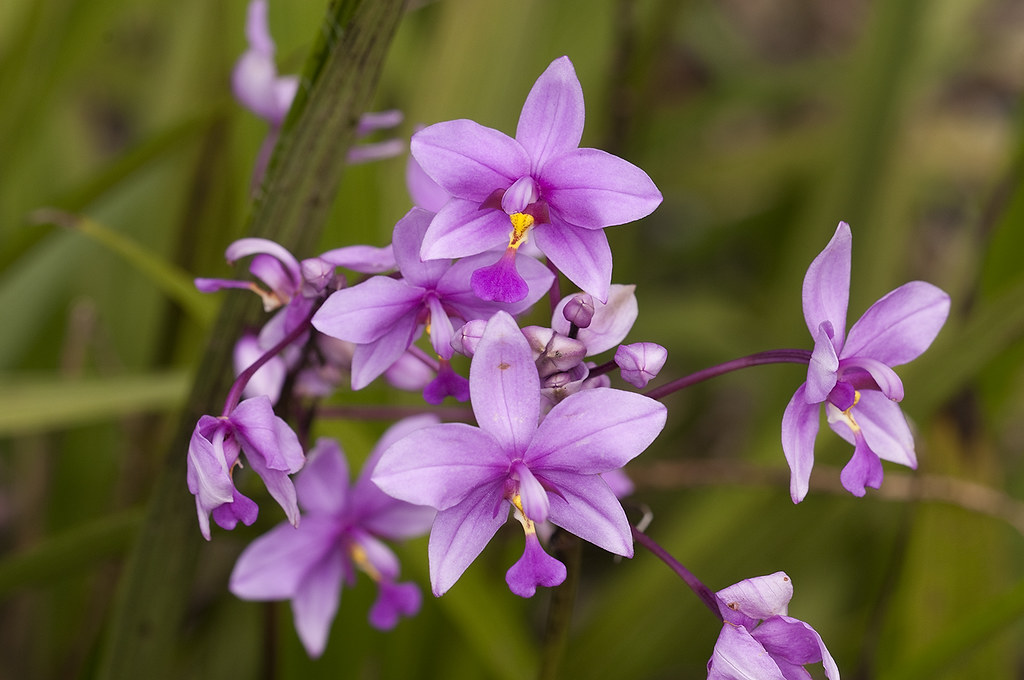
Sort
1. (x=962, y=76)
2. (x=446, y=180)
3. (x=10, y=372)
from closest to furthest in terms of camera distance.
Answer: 1. (x=446, y=180)
2. (x=10, y=372)
3. (x=962, y=76)

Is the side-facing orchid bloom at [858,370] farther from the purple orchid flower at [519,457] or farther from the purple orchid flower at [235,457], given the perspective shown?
the purple orchid flower at [235,457]

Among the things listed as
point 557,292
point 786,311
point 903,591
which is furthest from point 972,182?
point 557,292

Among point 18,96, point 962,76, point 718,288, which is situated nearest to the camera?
point 18,96

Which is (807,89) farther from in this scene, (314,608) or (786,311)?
(314,608)

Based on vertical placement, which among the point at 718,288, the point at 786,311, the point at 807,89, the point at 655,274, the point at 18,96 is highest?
the point at 18,96

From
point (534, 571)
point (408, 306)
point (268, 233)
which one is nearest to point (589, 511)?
point (534, 571)

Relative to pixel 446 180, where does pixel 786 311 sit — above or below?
below

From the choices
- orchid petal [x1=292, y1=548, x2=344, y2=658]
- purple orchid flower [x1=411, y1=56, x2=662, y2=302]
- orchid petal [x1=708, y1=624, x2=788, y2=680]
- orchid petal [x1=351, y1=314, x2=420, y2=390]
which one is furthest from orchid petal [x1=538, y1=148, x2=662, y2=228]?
orchid petal [x1=292, y1=548, x2=344, y2=658]

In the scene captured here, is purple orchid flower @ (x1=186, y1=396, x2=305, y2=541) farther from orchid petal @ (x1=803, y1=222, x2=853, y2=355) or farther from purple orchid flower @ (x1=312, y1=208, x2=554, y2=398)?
orchid petal @ (x1=803, y1=222, x2=853, y2=355)

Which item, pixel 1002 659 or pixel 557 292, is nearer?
pixel 557 292
